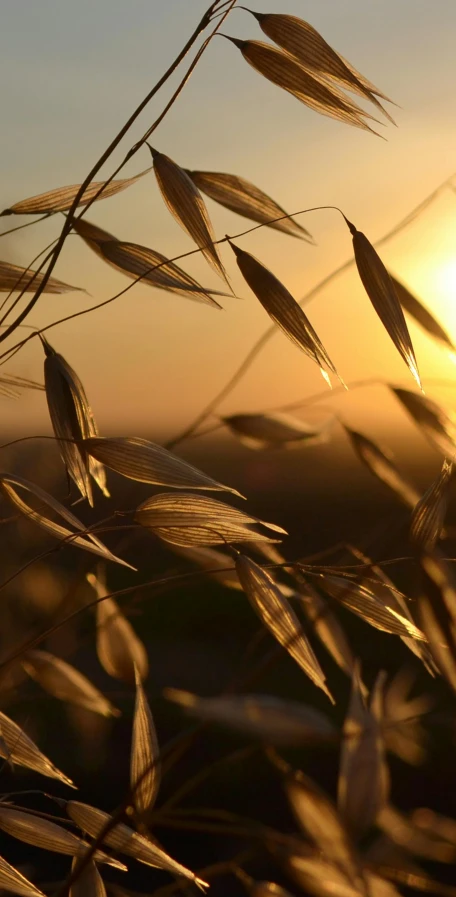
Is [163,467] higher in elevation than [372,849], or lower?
higher

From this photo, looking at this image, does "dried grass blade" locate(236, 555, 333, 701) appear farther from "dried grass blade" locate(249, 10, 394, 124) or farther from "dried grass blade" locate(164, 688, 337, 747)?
"dried grass blade" locate(249, 10, 394, 124)

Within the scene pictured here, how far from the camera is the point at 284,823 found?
1.16 meters

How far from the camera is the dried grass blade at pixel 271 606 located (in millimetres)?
277

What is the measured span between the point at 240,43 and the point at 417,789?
1221 millimetres

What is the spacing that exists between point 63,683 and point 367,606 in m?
0.19

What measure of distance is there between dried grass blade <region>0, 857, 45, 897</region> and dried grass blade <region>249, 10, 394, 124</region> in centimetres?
31

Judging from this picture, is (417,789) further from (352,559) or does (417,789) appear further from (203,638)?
(352,559)

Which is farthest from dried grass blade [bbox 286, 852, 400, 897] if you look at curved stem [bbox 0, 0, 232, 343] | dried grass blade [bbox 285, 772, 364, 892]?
curved stem [bbox 0, 0, 232, 343]

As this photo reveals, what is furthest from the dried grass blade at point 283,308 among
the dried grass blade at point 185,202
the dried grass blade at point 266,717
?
the dried grass blade at point 266,717

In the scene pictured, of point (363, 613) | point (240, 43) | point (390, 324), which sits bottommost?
point (363, 613)

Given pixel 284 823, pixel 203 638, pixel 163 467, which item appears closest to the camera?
pixel 163 467

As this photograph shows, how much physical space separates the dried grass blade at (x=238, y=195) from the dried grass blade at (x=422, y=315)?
0.20 ft

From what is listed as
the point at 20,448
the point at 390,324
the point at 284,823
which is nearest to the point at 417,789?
the point at 284,823

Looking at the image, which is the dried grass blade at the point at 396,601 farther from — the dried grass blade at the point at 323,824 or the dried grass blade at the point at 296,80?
the dried grass blade at the point at 296,80
